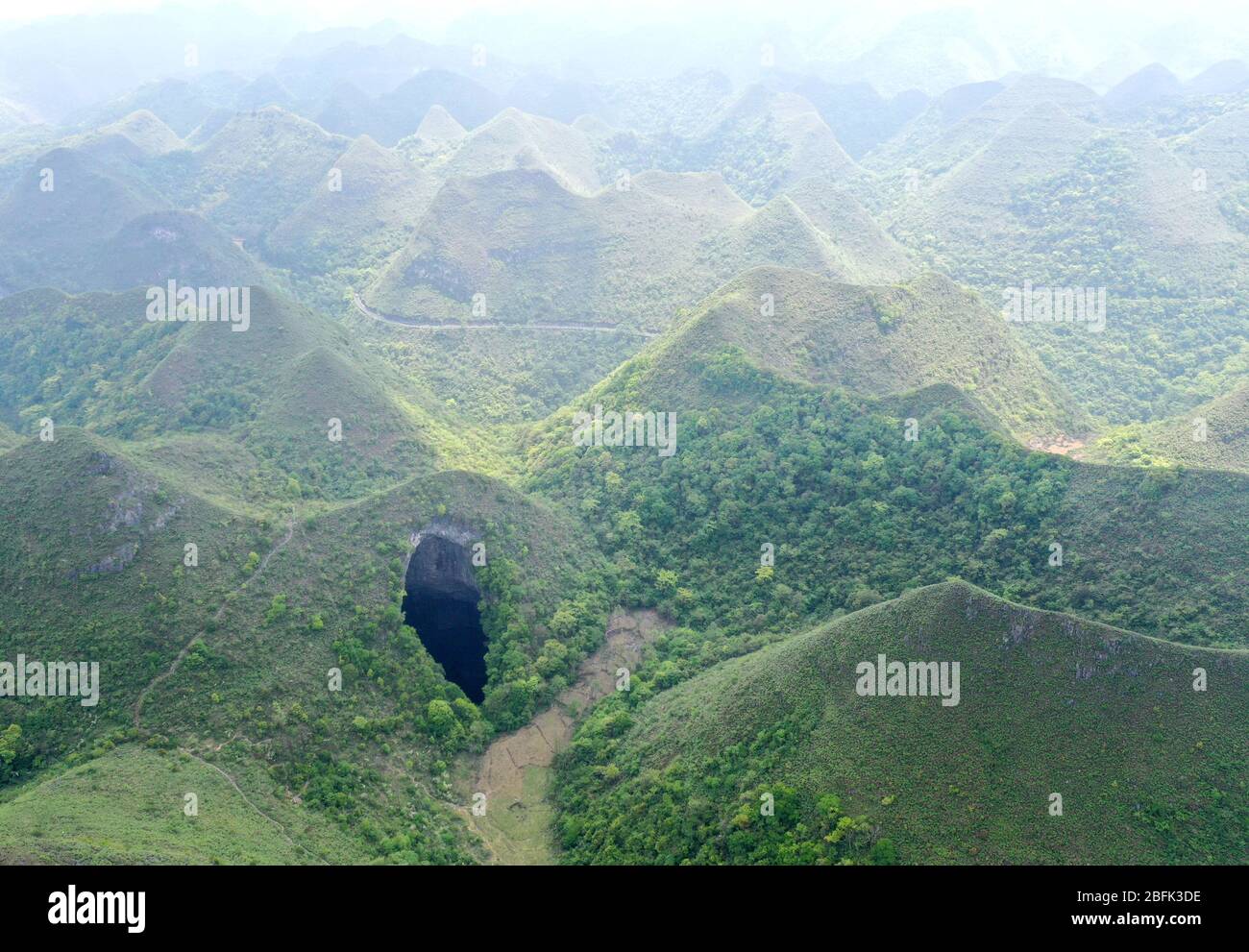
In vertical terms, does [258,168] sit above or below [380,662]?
above

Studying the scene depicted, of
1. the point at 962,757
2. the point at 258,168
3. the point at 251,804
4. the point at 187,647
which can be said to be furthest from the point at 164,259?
the point at 962,757

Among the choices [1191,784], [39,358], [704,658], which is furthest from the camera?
[39,358]

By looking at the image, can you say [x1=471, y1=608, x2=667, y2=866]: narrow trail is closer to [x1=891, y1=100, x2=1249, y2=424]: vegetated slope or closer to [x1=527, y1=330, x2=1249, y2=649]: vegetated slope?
[x1=527, y1=330, x2=1249, y2=649]: vegetated slope

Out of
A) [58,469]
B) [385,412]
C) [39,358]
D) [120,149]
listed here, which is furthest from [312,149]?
[58,469]

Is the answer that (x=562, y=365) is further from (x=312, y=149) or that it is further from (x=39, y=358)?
(x=312, y=149)

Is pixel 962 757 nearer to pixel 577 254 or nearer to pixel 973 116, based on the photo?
pixel 577 254

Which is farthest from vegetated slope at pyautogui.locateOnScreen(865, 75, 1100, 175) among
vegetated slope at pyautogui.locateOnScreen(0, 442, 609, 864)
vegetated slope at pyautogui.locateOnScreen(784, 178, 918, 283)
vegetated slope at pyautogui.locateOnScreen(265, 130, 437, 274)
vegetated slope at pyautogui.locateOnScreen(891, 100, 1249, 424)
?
vegetated slope at pyautogui.locateOnScreen(0, 442, 609, 864)
